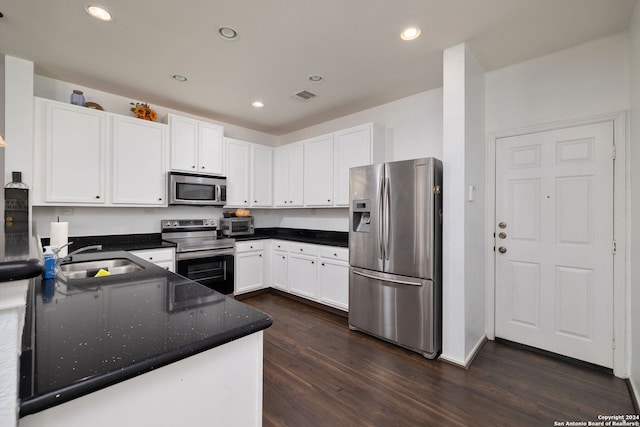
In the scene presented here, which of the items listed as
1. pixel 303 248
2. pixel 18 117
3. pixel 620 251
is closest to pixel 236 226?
pixel 303 248

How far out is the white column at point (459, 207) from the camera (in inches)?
93.7

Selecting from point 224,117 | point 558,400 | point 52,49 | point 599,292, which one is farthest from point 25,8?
point 599,292

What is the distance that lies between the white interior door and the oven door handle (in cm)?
319

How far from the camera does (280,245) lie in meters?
4.22

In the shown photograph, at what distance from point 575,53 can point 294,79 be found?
8.31 feet

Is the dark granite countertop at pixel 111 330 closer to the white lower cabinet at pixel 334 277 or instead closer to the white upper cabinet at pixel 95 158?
the white upper cabinet at pixel 95 158

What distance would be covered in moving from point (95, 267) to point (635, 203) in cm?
403

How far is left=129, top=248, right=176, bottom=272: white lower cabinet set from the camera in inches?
123

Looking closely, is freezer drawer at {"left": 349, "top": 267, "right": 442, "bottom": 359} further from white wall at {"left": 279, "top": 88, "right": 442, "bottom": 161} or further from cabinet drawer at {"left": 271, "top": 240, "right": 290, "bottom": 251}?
white wall at {"left": 279, "top": 88, "right": 442, "bottom": 161}

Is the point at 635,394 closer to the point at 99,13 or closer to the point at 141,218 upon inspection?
the point at 99,13

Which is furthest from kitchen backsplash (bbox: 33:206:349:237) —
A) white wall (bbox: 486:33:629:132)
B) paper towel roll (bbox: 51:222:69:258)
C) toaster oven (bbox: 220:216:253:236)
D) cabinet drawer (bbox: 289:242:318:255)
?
white wall (bbox: 486:33:629:132)

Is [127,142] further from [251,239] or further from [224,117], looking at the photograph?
[251,239]

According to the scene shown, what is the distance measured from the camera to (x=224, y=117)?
13.8 feet

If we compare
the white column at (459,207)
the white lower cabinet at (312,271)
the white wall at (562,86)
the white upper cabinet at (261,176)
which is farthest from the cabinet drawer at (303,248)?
the white wall at (562,86)
